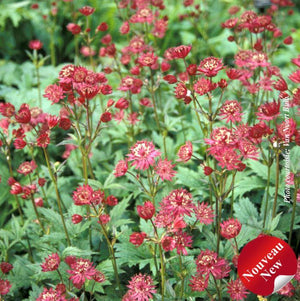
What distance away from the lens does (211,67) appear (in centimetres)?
144

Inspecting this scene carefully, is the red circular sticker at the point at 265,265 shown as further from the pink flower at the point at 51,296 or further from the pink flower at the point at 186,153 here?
the pink flower at the point at 51,296

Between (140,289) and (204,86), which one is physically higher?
(204,86)

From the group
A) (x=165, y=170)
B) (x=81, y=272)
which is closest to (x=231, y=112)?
(x=165, y=170)

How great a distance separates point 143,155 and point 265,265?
58cm

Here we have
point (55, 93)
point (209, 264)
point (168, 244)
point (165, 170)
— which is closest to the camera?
point (168, 244)

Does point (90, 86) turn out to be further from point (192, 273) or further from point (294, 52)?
point (294, 52)

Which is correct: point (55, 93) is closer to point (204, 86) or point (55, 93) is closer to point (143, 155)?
point (143, 155)

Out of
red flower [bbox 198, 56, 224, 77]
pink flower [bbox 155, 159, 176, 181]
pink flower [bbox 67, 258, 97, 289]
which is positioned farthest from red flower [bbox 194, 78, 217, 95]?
pink flower [bbox 67, 258, 97, 289]

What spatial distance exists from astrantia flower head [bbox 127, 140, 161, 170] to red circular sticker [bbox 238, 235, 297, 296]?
46 centimetres

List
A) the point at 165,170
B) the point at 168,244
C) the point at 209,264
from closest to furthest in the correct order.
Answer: the point at 168,244 → the point at 209,264 → the point at 165,170

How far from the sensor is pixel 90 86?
60.5 inches

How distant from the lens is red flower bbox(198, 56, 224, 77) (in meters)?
1.43

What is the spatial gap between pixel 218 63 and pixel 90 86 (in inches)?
19.7

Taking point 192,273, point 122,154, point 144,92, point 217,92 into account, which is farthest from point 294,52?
point 192,273
